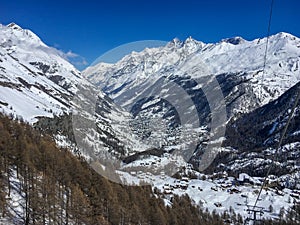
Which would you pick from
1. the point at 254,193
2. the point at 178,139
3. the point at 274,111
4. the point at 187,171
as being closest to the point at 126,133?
the point at 178,139

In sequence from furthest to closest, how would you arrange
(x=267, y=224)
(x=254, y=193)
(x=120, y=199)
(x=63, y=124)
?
1. (x=63, y=124)
2. (x=254, y=193)
3. (x=267, y=224)
4. (x=120, y=199)

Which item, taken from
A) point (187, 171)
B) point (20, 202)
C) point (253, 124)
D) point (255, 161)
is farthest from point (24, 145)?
point (253, 124)

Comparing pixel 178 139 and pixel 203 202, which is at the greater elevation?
pixel 178 139

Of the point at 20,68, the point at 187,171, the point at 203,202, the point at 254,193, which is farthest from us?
the point at 20,68

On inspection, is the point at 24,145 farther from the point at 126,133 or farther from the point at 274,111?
the point at 274,111

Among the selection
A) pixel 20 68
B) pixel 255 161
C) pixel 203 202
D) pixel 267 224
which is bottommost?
pixel 267 224

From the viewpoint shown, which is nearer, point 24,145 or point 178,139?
point 24,145
